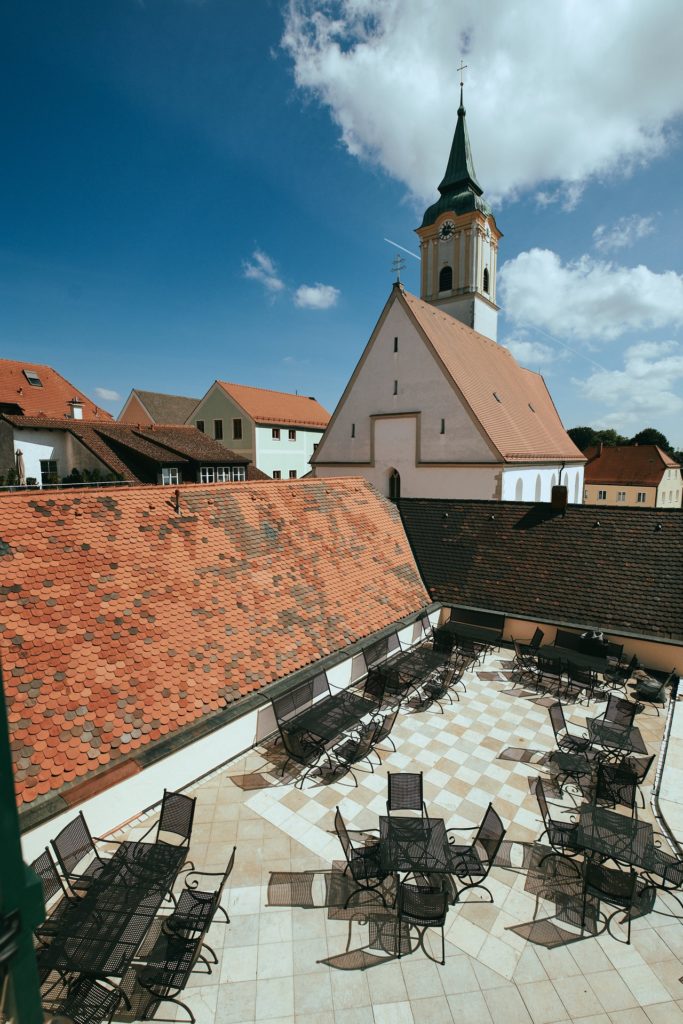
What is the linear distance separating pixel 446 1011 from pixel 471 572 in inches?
442

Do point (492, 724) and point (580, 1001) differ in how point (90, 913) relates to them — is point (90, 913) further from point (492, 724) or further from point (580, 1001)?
point (492, 724)

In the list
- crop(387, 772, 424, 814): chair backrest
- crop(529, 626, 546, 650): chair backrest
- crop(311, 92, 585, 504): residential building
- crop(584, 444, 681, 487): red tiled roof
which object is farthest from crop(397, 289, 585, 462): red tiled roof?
crop(584, 444, 681, 487): red tiled roof

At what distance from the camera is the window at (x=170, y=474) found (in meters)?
26.9

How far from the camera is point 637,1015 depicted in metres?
4.58

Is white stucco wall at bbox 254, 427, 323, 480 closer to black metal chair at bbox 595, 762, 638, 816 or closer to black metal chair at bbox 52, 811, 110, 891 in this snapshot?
black metal chair at bbox 595, 762, 638, 816

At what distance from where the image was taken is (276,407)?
4491 cm

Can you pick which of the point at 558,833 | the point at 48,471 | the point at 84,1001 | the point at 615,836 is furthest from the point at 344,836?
the point at 48,471

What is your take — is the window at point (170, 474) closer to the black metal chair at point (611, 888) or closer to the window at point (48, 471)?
the window at point (48, 471)

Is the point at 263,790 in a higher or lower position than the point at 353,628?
lower

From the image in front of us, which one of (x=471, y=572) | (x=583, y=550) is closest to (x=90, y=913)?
(x=471, y=572)

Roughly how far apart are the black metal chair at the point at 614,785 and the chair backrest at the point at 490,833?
2344mm

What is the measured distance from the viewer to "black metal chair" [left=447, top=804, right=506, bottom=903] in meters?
5.68

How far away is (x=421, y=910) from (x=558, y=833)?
7.71 feet

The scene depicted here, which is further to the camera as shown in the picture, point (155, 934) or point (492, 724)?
point (492, 724)
